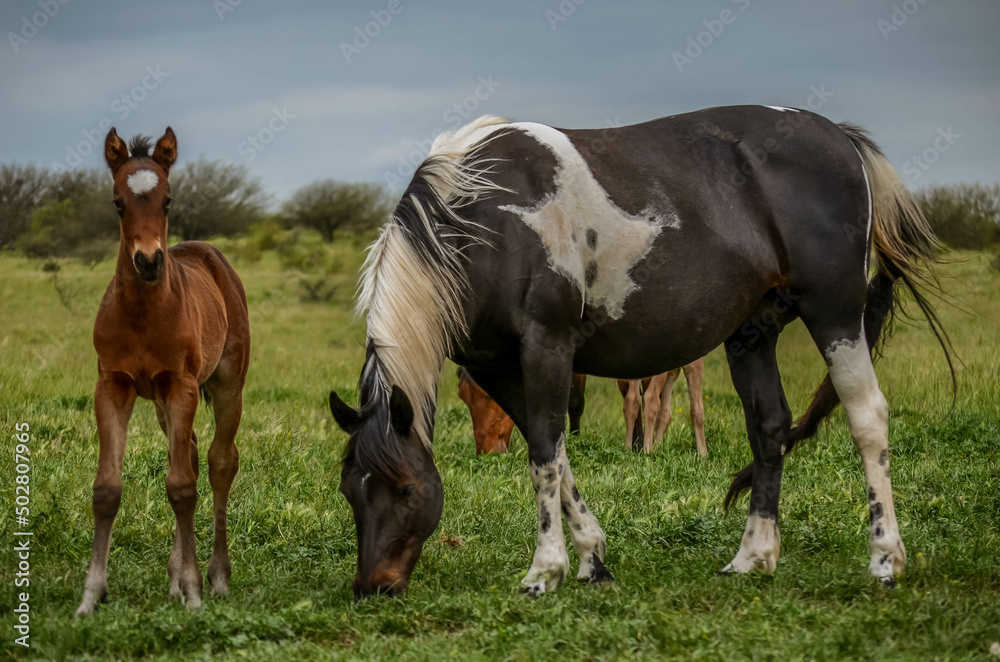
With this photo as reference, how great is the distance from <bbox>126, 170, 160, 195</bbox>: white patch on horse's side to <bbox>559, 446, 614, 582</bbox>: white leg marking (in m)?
2.41

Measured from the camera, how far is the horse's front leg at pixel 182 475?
4.38m

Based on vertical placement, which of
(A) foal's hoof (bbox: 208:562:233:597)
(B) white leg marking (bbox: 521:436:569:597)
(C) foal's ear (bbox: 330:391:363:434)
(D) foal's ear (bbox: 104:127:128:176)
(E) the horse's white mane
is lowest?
(A) foal's hoof (bbox: 208:562:233:597)

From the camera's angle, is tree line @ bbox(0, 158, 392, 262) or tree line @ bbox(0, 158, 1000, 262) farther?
tree line @ bbox(0, 158, 392, 262)

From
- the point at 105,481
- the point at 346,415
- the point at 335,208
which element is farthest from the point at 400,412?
the point at 335,208

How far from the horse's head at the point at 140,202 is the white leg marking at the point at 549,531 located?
2.02 m

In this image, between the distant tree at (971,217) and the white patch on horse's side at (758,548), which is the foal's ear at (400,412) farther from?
the distant tree at (971,217)

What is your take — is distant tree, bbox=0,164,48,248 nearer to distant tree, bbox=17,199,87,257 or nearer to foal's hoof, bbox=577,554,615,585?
distant tree, bbox=17,199,87,257

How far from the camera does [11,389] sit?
32.2ft

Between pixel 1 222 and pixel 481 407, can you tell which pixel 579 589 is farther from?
pixel 1 222

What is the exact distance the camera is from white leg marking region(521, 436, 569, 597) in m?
4.37

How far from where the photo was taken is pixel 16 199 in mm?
24078

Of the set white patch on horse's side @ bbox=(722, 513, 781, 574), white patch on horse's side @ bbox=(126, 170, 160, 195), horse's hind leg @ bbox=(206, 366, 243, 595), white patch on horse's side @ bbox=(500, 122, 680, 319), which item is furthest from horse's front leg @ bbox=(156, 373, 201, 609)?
white patch on horse's side @ bbox=(722, 513, 781, 574)

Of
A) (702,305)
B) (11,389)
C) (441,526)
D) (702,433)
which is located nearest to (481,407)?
(702,433)

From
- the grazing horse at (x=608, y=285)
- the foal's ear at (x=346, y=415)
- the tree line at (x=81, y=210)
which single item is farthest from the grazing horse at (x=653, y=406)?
the tree line at (x=81, y=210)
